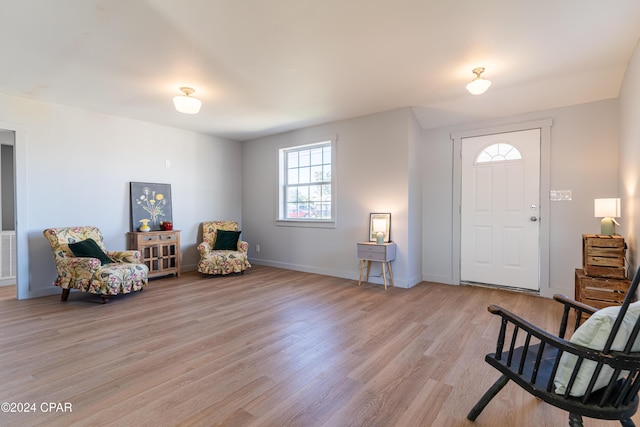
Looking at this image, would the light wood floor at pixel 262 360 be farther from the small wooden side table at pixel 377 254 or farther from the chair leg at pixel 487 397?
the small wooden side table at pixel 377 254

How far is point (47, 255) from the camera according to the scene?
13.2 feet

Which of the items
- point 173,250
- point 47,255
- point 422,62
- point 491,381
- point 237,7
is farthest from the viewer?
point 173,250

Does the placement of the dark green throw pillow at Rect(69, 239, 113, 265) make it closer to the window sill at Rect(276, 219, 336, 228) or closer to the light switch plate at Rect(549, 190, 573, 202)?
the window sill at Rect(276, 219, 336, 228)

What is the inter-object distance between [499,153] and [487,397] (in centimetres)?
352

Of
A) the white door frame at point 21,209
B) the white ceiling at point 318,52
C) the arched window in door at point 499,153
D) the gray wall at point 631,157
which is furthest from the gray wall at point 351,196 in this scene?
the white door frame at point 21,209

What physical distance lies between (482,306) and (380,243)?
4.63 feet

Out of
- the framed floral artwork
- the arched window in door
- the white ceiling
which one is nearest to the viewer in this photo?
the white ceiling

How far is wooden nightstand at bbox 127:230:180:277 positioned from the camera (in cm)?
467

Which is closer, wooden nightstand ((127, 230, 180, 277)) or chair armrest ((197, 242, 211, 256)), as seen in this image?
wooden nightstand ((127, 230, 180, 277))

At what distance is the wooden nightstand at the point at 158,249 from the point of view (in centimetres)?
467

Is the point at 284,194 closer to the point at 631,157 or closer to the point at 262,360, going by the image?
the point at 262,360

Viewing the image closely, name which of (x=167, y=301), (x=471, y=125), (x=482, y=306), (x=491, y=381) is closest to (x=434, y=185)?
(x=471, y=125)

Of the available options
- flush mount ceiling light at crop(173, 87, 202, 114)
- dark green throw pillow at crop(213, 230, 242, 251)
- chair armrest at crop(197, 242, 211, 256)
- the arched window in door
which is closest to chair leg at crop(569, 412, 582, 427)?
the arched window in door

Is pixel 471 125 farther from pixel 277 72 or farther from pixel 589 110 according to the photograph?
pixel 277 72
